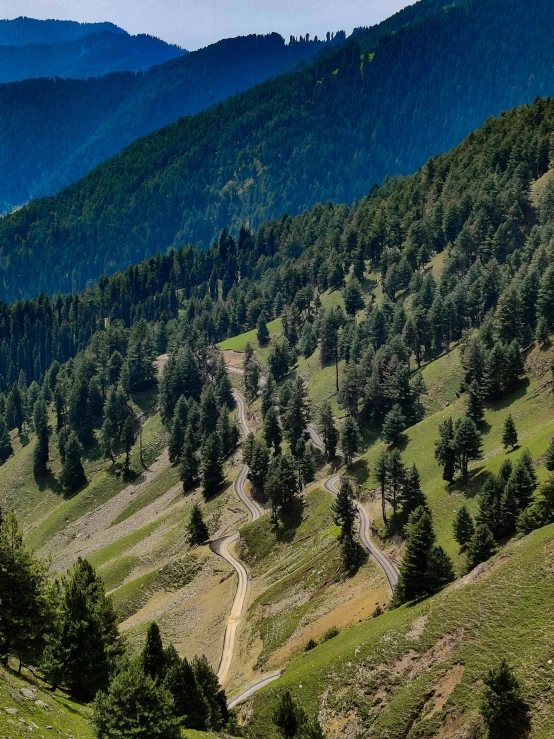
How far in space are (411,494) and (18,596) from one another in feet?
205

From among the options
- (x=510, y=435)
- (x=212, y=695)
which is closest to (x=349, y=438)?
(x=510, y=435)

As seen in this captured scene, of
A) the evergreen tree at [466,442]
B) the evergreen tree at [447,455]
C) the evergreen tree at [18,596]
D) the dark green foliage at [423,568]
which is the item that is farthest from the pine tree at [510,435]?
the evergreen tree at [18,596]

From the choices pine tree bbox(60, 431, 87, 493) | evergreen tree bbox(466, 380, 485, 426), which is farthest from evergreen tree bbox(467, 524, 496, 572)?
pine tree bbox(60, 431, 87, 493)

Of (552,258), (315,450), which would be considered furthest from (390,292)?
(315,450)

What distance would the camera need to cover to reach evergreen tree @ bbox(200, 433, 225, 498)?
138 metres

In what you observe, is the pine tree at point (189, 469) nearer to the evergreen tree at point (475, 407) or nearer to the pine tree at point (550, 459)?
the evergreen tree at point (475, 407)

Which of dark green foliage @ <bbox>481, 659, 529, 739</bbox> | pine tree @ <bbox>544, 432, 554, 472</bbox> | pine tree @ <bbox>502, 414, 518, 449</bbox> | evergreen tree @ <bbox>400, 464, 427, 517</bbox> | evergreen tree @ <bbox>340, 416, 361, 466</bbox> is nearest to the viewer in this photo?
dark green foliage @ <bbox>481, 659, 529, 739</bbox>

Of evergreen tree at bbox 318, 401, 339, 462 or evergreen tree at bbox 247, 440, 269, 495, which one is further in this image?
evergreen tree at bbox 318, 401, 339, 462

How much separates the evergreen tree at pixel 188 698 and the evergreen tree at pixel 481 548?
102 ft

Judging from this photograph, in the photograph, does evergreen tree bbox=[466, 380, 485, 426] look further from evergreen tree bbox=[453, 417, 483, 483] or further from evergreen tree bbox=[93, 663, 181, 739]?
evergreen tree bbox=[93, 663, 181, 739]

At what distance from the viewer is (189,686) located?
172ft

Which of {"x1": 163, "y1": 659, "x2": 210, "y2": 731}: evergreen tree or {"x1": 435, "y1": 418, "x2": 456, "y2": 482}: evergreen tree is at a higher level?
{"x1": 163, "y1": 659, "x2": 210, "y2": 731}: evergreen tree

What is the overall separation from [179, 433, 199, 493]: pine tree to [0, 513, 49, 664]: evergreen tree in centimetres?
10983

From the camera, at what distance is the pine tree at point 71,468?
601 ft
